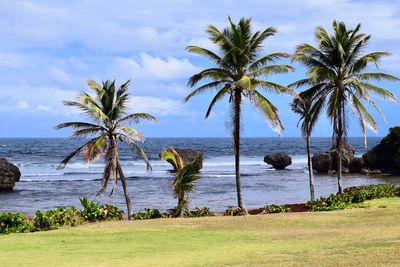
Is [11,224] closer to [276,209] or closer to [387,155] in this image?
[276,209]

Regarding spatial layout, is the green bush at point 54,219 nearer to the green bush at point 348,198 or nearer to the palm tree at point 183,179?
the palm tree at point 183,179

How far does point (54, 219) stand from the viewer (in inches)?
844

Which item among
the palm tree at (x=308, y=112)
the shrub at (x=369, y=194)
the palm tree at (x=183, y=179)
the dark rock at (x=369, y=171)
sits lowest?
the dark rock at (x=369, y=171)

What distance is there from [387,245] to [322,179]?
44558 millimetres

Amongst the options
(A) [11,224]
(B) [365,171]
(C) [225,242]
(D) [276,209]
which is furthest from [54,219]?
(B) [365,171]

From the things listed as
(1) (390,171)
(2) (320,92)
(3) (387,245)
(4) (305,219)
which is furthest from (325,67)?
(1) (390,171)

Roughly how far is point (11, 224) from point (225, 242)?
8730 mm

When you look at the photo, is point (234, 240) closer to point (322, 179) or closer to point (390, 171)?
point (322, 179)

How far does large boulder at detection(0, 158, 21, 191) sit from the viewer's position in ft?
166

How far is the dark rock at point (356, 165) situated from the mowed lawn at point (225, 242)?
44.3 m

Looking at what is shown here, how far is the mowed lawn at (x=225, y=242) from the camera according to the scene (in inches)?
508

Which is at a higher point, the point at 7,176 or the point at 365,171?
the point at 7,176

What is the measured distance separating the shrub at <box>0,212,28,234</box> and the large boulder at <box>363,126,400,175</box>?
47.3 meters

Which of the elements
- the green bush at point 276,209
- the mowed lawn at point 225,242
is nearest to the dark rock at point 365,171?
the green bush at point 276,209
